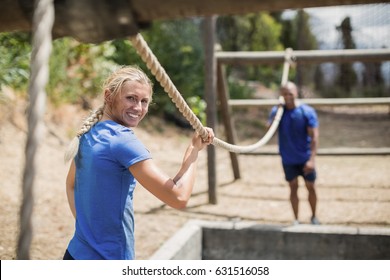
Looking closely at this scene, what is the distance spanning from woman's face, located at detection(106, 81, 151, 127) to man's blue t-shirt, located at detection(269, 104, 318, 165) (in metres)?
2.79

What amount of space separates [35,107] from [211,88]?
4382 millimetres

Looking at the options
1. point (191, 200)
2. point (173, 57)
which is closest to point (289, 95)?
point (191, 200)

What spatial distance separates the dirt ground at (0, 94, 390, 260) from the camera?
374cm

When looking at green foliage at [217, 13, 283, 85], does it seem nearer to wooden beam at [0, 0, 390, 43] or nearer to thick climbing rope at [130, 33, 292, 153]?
thick climbing rope at [130, 33, 292, 153]

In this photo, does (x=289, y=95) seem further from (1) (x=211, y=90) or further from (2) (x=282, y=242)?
(2) (x=282, y=242)

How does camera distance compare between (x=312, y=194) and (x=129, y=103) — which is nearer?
(x=129, y=103)

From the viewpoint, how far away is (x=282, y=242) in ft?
11.0

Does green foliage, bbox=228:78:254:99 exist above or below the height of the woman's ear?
above

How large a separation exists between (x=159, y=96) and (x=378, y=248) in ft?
23.8

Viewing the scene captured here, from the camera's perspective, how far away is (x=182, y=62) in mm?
10164

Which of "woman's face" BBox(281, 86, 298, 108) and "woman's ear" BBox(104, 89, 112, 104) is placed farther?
"woman's face" BBox(281, 86, 298, 108)

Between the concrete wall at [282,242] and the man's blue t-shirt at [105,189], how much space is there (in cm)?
170

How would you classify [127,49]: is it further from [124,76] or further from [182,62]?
[124,76]

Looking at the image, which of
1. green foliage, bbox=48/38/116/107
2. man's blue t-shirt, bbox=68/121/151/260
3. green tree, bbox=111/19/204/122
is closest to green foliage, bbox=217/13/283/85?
green tree, bbox=111/19/204/122
